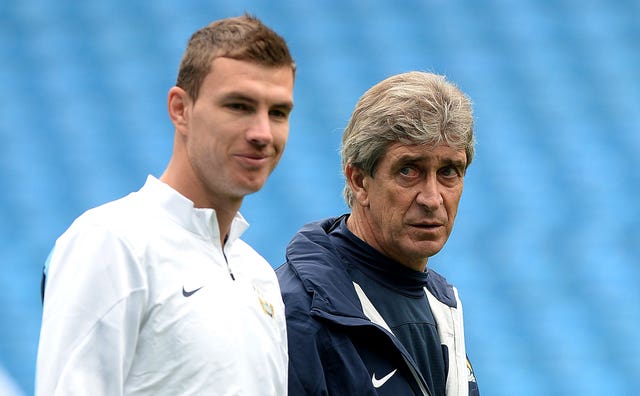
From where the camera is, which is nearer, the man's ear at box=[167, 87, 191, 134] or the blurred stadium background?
the man's ear at box=[167, 87, 191, 134]

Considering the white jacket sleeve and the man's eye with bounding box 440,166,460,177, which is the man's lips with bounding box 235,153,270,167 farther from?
the man's eye with bounding box 440,166,460,177

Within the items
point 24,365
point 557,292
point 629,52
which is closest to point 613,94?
point 629,52

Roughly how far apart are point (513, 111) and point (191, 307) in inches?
147

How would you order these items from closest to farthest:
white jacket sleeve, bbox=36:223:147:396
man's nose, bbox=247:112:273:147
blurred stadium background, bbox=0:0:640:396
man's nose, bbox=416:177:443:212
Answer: white jacket sleeve, bbox=36:223:147:396, man's nose, bbox=247:112:273:147, man's nose, bbox=416:177:443:212, blurred stadium background, bbox=0:0:640:396

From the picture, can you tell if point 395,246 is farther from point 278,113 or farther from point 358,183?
point 278,113

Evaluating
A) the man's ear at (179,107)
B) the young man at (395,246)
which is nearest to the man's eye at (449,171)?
the young man at (395,246)

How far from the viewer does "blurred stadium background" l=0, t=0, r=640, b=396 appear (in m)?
4.41

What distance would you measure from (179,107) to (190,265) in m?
0.22

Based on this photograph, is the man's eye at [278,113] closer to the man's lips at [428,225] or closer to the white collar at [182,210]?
the white collar at [182,210]

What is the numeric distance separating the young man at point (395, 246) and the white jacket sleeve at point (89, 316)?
0.50 meters

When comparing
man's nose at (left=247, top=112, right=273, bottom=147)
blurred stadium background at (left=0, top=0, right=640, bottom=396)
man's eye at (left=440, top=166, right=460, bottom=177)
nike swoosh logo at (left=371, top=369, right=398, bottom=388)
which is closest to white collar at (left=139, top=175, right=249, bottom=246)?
man's nose at (left=247, top=112, right=273, bottom=147)

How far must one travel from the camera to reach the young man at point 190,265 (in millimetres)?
1325

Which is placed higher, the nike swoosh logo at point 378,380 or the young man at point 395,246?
the young man at point 395,246

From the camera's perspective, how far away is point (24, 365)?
4129 millimetres
